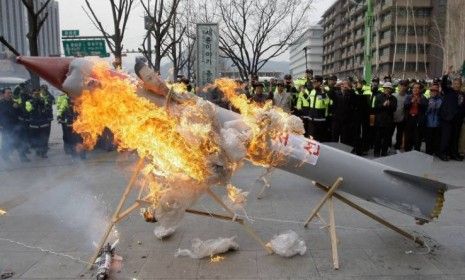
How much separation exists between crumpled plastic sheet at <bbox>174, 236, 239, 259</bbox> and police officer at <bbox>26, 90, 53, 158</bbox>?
24.0ft

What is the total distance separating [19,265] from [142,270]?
1320mm

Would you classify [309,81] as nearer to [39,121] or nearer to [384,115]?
[384,115]

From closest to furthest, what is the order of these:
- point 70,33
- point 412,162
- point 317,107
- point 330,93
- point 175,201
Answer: point 175,201 < point 412,162 < point 317,107 < point 330,93 < point 70,33

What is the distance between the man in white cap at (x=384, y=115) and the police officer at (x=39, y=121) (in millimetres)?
7992

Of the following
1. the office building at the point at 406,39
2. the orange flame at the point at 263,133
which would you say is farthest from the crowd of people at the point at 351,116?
the office building at the point at 406,39

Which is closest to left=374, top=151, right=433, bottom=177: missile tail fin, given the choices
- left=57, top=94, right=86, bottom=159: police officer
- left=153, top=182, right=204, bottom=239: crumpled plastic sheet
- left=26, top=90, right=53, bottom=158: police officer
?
left=153, top=182, right=204, bottom=239: crumpled plastic sheet

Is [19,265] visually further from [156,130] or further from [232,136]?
[232,136]

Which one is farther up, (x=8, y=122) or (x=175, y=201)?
(x=8, y=122)

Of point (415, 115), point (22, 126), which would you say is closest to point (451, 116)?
Result: point (415, 115)

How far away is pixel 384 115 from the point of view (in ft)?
34.5

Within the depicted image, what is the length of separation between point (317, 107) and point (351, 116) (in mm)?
902

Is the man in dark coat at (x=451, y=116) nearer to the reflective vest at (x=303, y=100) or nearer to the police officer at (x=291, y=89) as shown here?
the reflective vest at (x=303, y=100)

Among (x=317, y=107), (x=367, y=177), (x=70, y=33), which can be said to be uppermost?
(x=70, y=33)

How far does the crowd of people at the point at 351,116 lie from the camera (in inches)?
406
